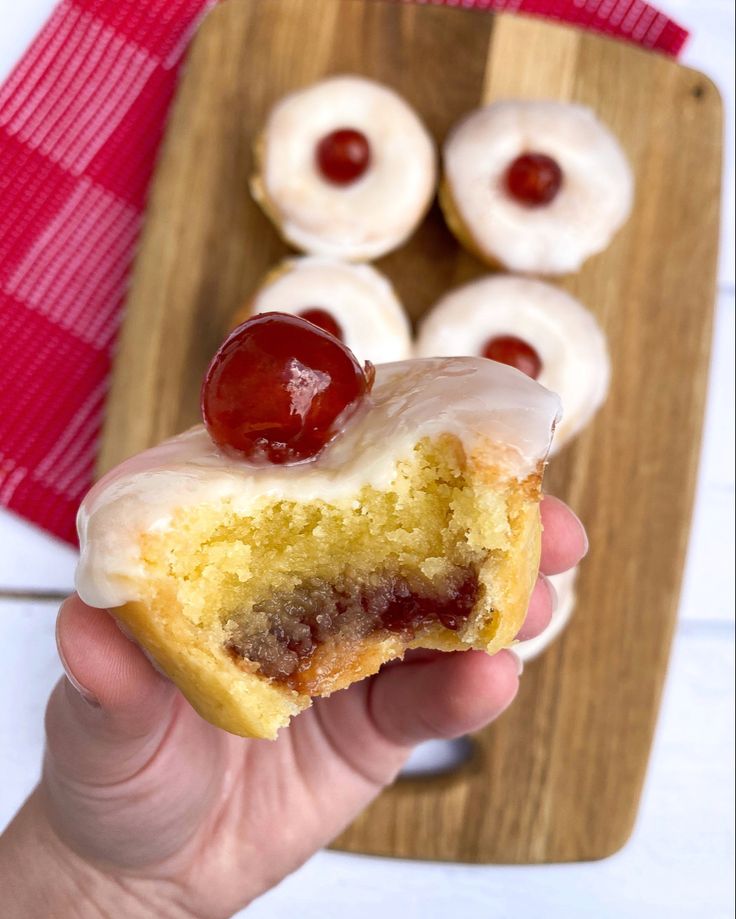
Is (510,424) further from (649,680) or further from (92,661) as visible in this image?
(649,680)

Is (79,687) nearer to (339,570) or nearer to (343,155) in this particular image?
(339,570)

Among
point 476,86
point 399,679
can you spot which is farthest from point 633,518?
point 476,86

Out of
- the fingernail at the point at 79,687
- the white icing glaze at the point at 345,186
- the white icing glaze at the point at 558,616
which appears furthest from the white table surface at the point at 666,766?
the fingernail at the point at 79,687

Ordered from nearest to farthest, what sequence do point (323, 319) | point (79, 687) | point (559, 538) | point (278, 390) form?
point (278, 390)
point (79, 687)
point (559, 538)
point (323, 319)

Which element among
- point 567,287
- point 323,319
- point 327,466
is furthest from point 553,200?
point 327,466

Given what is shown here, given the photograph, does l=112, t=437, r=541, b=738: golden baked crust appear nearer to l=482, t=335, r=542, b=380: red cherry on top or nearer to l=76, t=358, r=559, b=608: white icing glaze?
l=76, t=358, r=559, b=608: white icing glaze

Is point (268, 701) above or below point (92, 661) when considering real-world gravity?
above

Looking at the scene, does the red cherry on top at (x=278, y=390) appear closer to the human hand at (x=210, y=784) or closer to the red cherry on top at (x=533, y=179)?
the human hand at (x=210, y=784)
